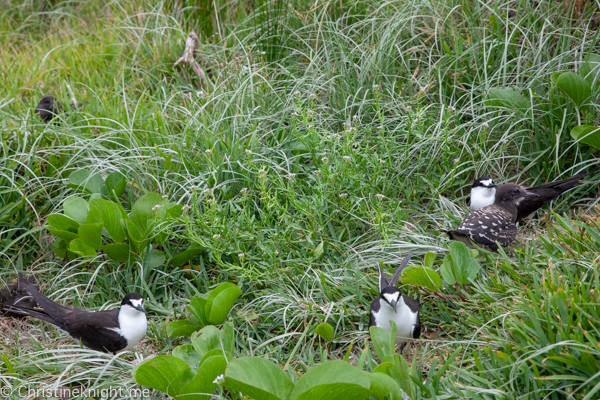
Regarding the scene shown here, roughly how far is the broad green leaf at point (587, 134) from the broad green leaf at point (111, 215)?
2.92 m

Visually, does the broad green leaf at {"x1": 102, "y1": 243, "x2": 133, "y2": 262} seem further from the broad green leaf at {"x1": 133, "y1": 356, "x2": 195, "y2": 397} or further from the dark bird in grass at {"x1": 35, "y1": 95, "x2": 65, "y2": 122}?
the dark bird in grass at {"x1": 35, "y1": 95, "x2": 65, "y2": 122}

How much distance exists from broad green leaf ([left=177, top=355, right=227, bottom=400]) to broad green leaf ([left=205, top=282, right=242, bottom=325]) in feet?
1.83

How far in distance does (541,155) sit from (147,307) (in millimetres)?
2850

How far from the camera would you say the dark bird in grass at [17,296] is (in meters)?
3.51

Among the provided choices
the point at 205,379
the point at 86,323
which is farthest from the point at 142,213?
the point at 205,379

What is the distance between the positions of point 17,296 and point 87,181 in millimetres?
872

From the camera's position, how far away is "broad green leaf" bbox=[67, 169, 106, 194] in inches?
152

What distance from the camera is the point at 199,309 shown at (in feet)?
10.1

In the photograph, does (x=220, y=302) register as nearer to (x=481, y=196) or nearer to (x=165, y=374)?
(x=165, y=374)

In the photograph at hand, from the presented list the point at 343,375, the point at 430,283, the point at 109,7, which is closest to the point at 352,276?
the point at 430,283

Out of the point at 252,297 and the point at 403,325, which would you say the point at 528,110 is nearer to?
the point at 403,325

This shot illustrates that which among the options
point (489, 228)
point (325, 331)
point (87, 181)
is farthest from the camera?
point (87, 181)

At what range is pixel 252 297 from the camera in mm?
3514

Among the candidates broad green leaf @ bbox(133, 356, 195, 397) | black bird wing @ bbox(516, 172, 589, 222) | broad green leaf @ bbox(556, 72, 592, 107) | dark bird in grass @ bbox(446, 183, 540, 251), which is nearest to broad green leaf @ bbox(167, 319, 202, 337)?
broad green leaf @ bbox(133, 356, 195, 397)
